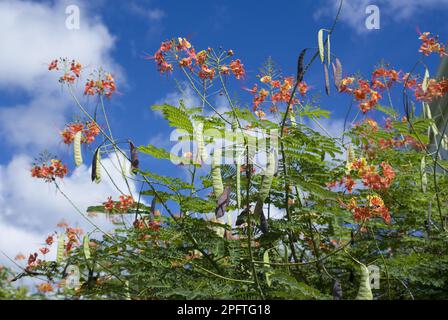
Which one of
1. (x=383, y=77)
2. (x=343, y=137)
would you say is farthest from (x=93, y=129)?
(x=383, y=77)

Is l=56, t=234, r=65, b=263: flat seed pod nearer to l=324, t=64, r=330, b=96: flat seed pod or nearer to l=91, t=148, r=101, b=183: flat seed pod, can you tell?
l=91, t=148, r=101, b=183: flat seed pod

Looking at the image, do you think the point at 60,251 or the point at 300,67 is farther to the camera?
the point at 60,251

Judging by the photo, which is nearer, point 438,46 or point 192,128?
point 192,128

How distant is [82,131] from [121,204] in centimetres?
69

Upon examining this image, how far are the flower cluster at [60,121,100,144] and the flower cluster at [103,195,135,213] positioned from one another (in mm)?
540

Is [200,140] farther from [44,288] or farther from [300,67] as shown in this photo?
[44,288]

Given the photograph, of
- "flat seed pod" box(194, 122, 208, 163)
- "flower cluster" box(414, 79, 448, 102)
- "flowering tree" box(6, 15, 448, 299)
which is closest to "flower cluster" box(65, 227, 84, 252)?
"flowering tree" box(6, 15, 448, 299)

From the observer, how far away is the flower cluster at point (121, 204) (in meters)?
4.40

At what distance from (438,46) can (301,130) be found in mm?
2070

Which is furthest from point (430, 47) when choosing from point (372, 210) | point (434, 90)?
point (372, 210)

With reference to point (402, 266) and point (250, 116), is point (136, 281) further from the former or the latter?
point (402, 266)

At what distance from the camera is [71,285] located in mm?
4539

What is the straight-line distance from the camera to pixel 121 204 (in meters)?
4.41

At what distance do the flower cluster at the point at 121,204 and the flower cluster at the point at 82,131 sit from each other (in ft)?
1.77
